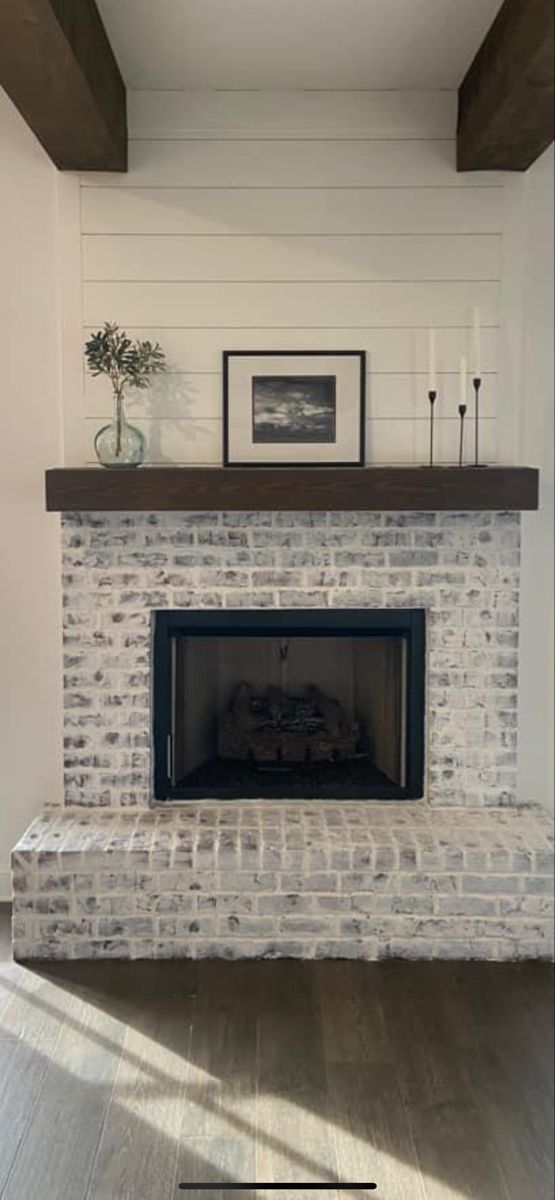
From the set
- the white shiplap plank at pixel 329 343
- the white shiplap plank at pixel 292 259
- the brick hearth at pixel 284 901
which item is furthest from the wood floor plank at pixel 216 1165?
the white shiplap plank at pixel 292 259

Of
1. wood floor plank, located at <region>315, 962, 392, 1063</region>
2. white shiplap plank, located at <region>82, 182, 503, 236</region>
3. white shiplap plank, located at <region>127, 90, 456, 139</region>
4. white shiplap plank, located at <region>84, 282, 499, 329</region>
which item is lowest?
wood floor plank, located at <region>315, 962, 392, 1063</region>

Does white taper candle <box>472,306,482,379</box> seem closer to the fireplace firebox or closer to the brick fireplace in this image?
→ the brick fireplace

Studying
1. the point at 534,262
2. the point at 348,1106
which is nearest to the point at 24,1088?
the point at 348,1106

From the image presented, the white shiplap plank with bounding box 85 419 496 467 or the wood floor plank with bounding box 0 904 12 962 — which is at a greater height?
the white shiplap plank with bounding box 85 419 496 467

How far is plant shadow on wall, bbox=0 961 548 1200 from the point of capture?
2328 mm

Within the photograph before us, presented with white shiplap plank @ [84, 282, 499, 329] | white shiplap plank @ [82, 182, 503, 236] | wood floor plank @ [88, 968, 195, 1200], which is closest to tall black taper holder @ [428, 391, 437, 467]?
white shiplap plank @ [84, 282, 499, 329]

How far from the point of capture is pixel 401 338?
11.6 ft

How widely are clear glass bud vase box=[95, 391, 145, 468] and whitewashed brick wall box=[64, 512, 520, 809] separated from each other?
7.3 inches

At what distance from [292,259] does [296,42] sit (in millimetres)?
627

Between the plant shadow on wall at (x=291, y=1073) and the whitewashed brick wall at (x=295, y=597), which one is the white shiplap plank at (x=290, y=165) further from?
the plant shadow on wall at (x=291, y=1073)

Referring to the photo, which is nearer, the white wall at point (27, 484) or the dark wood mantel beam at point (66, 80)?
the dark wood mantel beam at point (66, 80)

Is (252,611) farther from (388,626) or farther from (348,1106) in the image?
(348,1106)

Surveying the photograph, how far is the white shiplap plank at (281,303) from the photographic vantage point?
3.51m

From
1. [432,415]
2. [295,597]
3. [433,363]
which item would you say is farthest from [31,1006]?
[433,363]
